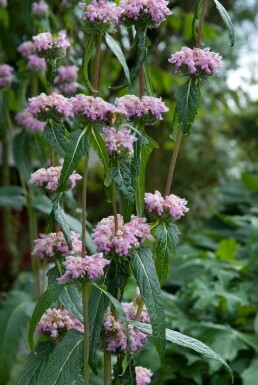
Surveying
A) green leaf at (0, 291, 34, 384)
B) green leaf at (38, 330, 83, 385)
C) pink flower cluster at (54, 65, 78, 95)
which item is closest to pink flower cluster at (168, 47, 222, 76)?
green leaf at (38, 330, 83, 385)

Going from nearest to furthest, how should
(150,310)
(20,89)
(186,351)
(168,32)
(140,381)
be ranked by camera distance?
1. (150,310)
2. (140,381)
3. (20,89)
4. (186,351)
5. (168,32)

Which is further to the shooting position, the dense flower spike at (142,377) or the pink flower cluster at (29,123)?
the pink flower cluster at (29,123)

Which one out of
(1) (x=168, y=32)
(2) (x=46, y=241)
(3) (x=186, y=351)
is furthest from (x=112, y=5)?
(1) (x=168, y=32)

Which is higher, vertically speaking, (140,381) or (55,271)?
(55,271)

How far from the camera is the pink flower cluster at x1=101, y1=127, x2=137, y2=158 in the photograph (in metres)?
1.12

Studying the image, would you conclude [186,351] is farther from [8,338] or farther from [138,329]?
[138,329]

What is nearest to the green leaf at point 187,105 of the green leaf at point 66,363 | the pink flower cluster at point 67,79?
the green leaf at point 66,363

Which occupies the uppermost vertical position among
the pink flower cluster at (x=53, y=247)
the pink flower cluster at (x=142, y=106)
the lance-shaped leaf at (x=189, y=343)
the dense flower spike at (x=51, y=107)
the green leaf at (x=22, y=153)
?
the green leaf at (x=22, y=153)

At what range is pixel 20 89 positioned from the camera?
87.1 inches

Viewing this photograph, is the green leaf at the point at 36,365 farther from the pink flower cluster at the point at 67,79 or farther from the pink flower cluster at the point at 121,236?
the pink flower cluster at the point at 67,79

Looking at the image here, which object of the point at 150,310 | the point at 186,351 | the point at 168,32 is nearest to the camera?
the point at 150,310

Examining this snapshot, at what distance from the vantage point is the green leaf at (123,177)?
3.67 ft

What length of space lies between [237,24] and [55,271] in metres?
5.47

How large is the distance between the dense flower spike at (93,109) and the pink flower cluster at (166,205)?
0.16m
